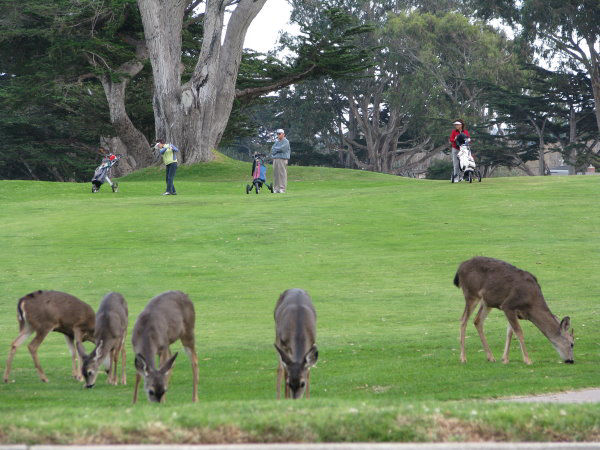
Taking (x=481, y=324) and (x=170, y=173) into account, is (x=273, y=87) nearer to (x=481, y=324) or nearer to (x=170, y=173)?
(x=170, y=173)

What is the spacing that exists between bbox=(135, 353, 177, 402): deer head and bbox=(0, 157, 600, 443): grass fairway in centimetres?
34

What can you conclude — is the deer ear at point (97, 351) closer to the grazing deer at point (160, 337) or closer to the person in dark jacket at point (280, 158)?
the grazing deer at point (160, 337)

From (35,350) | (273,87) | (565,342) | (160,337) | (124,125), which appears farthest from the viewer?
(273,87)

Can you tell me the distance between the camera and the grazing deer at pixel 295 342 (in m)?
10.3

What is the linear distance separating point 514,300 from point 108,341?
548 cm

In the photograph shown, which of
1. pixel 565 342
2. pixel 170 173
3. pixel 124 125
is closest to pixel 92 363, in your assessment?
pixel 565 342

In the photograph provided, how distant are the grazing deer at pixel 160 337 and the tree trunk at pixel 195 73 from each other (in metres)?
40.5

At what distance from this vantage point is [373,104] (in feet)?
289

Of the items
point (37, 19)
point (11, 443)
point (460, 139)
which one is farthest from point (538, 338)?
point (37, 19)

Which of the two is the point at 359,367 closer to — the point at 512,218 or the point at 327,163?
the point at 512,218

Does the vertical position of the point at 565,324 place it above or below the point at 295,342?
below

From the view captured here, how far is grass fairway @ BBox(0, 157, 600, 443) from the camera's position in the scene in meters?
8.40

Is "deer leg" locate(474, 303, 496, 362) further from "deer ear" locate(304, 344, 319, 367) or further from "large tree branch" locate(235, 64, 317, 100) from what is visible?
"large tree branch" locate(235, 64, 317, 100)

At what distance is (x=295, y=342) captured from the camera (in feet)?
35.2
